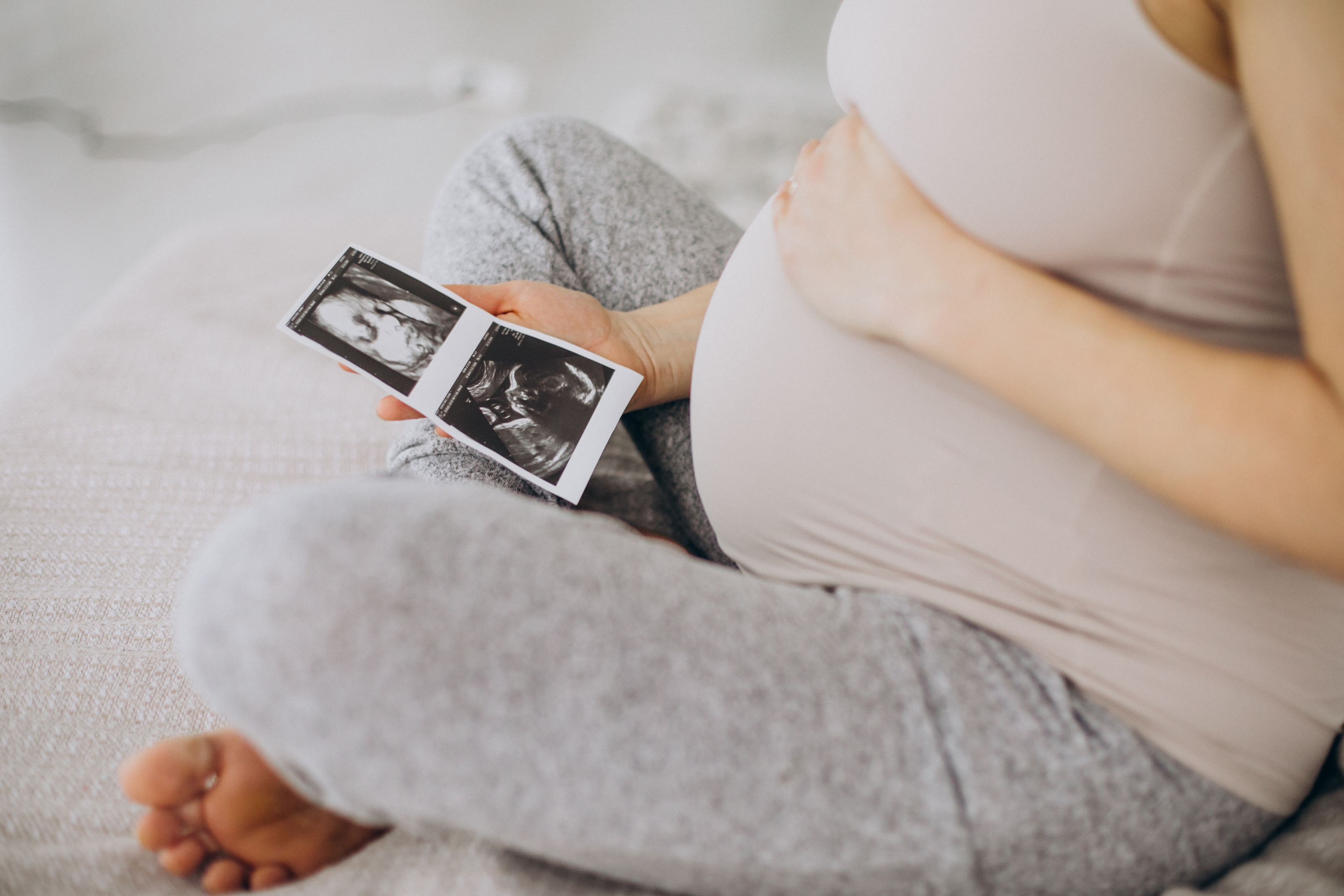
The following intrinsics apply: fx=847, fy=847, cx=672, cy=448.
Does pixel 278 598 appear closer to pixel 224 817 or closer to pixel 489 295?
pixel 224 817

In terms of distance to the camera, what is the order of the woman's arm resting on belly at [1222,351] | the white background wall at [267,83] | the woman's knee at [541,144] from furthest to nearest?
the white background wall at [267,83], the woman's knee at [541,144], the woman's arm resting on belly at [1222,351]

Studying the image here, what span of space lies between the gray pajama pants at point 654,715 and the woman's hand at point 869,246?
0.61 feet

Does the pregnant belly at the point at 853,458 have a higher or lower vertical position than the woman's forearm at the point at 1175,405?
lower

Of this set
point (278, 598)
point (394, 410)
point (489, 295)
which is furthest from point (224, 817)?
point (489, 295)

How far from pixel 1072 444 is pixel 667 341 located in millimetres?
395

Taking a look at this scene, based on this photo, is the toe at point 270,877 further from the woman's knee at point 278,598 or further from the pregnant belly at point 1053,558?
the pregnant belly at point 1053,558

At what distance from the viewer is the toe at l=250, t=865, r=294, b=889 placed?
0.55m

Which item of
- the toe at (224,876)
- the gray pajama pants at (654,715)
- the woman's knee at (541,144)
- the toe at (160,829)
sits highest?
the woman's knee at (541,144)

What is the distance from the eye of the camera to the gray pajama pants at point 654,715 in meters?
0.41

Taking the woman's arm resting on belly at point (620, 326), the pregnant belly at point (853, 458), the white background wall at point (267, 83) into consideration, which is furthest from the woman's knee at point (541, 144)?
the white background wall at point (267, 83)

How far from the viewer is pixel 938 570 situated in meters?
0.56

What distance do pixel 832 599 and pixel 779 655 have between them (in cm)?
9

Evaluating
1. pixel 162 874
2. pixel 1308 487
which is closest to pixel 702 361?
pixel 1308 487

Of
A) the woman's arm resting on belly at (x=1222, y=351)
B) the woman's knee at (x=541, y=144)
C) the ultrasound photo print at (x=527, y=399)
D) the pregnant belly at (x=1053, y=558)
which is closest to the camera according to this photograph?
the woman's arm resting on belly at (x=1222, y=351)
